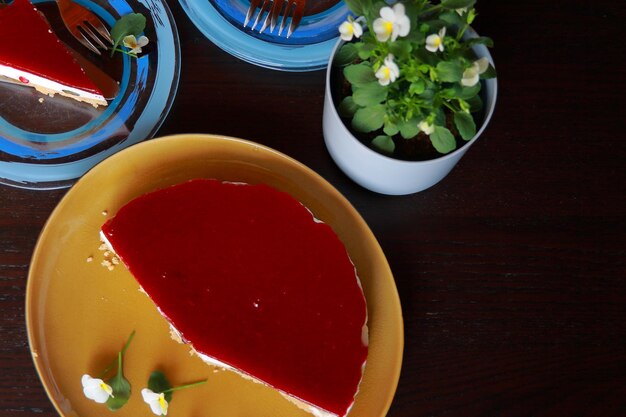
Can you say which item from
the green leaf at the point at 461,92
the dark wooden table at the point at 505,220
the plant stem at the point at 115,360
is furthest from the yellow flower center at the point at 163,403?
the green leaf at the point at 461,92

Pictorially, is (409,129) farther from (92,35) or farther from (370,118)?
(92,35)

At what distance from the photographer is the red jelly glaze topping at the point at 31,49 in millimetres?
1157

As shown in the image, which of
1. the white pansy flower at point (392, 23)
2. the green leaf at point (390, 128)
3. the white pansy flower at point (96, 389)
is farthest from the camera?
the white pansy flower at point (96, 389)

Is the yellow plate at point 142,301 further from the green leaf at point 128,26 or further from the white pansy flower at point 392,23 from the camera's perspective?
the white pansy flower at point 392,23

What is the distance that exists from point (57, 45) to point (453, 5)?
26.2 inches

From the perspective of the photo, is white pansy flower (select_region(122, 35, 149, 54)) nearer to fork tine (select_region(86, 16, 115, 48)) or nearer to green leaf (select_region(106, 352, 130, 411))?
fork tine (select_region(86, 16, 115, 48))

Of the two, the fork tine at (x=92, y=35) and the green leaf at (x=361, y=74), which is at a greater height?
the fork tine at (x=92, y=35)

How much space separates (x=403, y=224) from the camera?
3.89 ft

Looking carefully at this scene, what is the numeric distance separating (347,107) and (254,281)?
300 millimetres

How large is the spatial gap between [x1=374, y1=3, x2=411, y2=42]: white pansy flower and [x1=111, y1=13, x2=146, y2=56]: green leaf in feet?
1.66

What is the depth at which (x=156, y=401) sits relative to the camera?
1.05m

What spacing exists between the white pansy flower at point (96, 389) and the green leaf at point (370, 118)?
0.55 m

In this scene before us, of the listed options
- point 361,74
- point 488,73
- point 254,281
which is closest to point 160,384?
point 254,281

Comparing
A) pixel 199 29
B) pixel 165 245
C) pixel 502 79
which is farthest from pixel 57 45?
pixel 502 79
